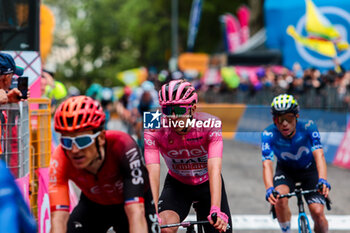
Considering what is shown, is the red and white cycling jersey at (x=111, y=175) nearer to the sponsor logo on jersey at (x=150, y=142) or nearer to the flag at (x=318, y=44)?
the sponsor logo on jersey at (x=150, y=142)

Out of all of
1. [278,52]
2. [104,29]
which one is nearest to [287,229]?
[278,52]

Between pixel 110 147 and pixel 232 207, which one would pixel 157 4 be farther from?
pixel 110 147

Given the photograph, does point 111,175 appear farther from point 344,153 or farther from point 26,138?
point 344,153

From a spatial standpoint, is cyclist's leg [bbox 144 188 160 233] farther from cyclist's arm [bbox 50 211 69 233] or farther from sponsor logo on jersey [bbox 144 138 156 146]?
sponsor logo on jersey [bbox 144 138 156 146]

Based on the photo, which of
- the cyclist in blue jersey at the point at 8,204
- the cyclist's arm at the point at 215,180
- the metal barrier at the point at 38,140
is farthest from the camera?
the metal barrier at the point at 38,140

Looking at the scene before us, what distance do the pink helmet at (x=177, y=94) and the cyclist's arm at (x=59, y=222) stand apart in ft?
4.35

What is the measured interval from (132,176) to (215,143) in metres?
1.34

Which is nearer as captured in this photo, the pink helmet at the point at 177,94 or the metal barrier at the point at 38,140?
the pink helmet at the point at 177,94

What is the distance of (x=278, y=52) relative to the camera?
3506cm

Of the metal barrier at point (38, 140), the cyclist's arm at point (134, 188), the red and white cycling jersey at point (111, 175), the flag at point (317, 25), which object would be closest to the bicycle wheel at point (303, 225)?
the red and white cycling jersey at point (111, 175)

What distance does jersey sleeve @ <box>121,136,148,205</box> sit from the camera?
14.1ft

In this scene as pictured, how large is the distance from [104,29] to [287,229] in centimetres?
4990

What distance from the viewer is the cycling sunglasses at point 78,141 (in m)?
4.07

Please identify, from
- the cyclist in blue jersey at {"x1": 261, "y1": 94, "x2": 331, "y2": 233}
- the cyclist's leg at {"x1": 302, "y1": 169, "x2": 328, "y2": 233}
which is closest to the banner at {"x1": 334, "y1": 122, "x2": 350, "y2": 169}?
the cyclist in blue jersey at {"x1": 261, "y1": 94, "x2": 331, "y2": 233}
